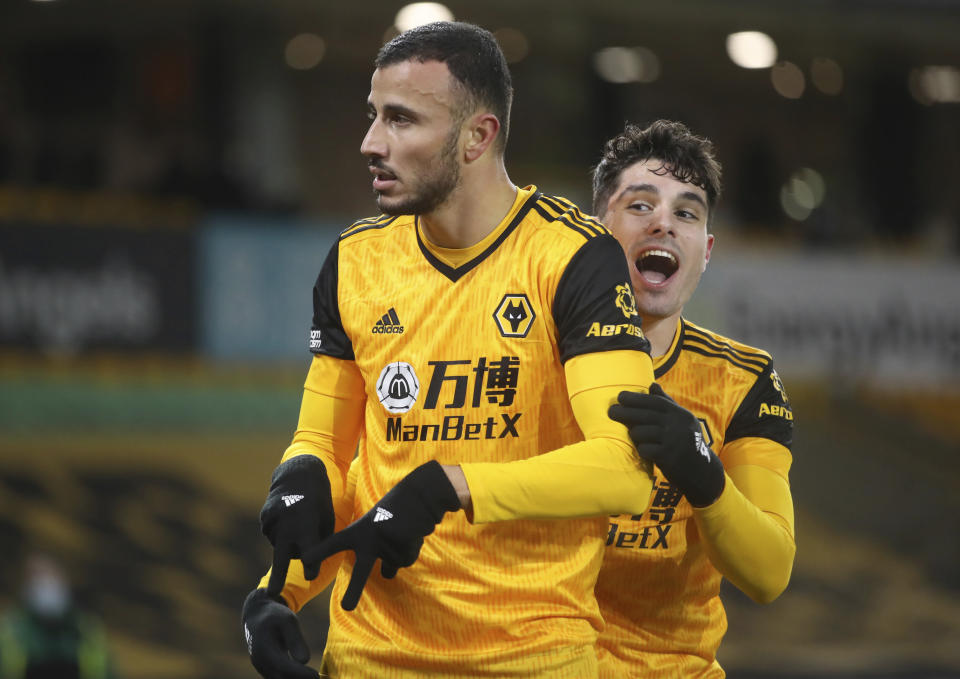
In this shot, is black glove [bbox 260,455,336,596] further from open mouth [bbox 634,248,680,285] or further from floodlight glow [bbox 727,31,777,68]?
floodlight glow [bbox 727,31,777,68]

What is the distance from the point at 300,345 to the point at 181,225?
175cm

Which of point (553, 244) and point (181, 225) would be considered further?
point (181, 225)

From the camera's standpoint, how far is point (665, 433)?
2.97 metres

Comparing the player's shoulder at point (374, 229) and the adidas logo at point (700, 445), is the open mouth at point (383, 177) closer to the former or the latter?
the player's shoulder at point (374, 229)

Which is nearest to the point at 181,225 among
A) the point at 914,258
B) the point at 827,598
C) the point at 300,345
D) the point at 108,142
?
the point at 300,345

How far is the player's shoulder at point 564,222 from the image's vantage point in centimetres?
313

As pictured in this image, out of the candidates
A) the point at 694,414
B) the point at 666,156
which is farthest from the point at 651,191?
the point at 694,414

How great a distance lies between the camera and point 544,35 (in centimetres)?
2044

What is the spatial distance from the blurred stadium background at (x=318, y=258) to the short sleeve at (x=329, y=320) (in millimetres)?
9444

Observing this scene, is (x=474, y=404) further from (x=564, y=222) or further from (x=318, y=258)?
(x=318, y=258)

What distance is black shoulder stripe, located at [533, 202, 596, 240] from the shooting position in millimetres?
3133

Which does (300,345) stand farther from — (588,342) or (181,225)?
(588,342)

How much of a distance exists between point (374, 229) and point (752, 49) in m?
19.2

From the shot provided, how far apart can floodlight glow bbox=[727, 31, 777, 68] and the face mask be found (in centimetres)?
1352
